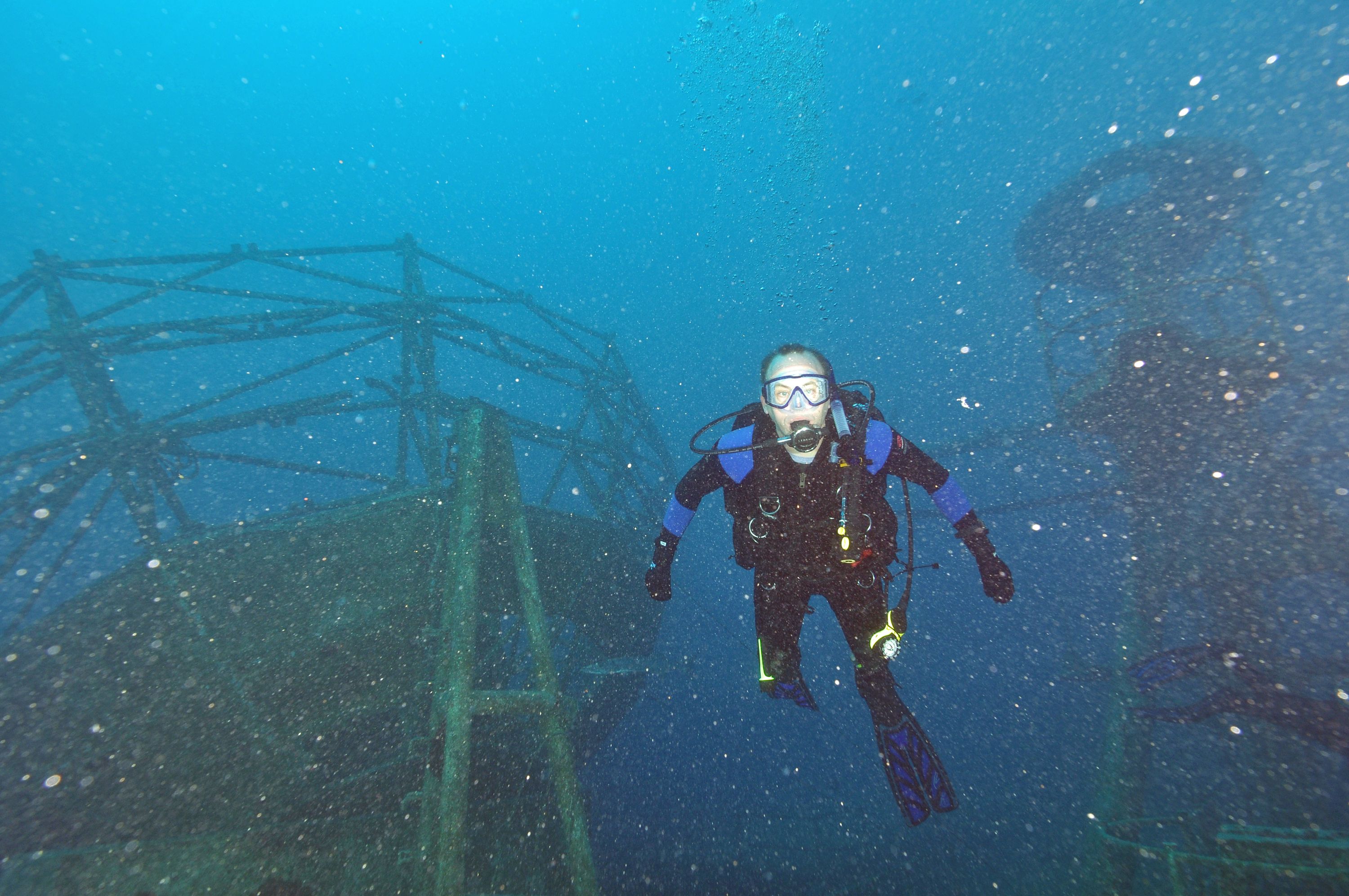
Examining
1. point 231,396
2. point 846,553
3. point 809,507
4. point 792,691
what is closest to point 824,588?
point 846,553

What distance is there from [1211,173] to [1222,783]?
12982mm

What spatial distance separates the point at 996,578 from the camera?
3439 mm

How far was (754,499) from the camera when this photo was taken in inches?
146

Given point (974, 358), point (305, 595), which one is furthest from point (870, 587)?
point (974, 358)

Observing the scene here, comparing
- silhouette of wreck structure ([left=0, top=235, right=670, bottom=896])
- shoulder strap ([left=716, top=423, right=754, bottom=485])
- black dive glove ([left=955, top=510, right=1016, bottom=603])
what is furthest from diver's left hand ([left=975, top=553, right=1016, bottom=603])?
silhouette of wreck structure ([left=0, top=235, right=670, bottom=896])

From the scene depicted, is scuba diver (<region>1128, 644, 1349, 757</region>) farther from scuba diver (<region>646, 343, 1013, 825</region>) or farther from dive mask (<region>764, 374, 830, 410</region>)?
dive mask (<region>764, 374, 830, 410</region>)

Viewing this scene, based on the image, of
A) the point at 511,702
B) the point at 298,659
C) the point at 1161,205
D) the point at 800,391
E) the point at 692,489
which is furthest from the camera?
the point at 1161,205

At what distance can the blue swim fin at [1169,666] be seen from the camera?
20.4ft

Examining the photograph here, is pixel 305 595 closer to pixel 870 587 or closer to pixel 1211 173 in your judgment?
pixel 870 587

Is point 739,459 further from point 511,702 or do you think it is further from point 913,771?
point 511,702

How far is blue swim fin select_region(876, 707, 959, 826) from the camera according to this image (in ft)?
10.9

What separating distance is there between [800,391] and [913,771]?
8.51ft


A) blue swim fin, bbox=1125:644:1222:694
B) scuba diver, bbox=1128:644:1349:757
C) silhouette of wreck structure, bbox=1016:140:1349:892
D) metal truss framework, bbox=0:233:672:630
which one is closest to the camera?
scuba diver, bbox=1128:644:1349:757

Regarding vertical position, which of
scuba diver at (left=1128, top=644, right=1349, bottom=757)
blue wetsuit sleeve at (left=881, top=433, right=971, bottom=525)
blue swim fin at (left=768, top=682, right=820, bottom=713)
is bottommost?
scuba diver at (left=1128, top=644, right=1349, bottom=757)
